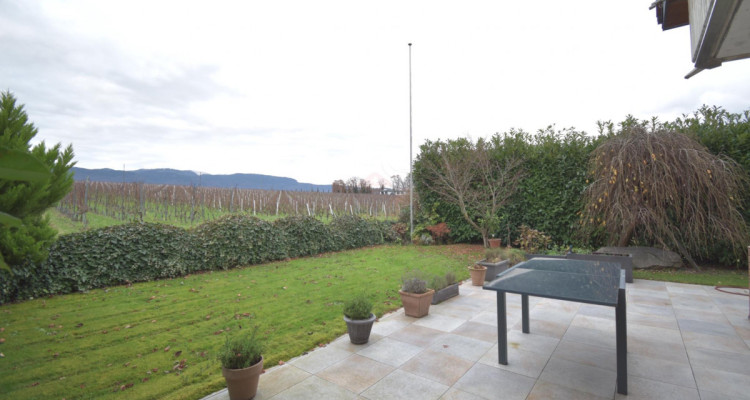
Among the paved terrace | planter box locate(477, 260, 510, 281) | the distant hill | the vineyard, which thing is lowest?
the paved terrace

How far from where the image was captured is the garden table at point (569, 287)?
290cm

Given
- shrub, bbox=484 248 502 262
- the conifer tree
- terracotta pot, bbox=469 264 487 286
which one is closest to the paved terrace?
terracotta pot, bbox=469 264 487 286

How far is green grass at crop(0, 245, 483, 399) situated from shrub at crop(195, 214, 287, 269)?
54cm

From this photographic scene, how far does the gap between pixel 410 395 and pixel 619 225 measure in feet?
23.1

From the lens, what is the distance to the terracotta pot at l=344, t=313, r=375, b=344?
3.88 m

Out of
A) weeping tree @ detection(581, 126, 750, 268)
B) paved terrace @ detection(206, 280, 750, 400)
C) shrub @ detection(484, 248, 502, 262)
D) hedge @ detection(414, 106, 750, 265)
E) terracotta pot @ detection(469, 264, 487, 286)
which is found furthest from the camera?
hedge @ detection(414, 106, 750, 265)

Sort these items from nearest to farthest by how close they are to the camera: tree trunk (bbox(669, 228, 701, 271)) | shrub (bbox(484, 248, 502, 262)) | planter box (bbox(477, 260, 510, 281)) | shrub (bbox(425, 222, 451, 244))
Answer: planter box (bbox(477, 260, 510, 281)), shrub (bbox(484, 248, 502, 262)), tree trunk (bbox(669, 228, 701, 271)), shrub (bbox(425, 222, 451, 244))

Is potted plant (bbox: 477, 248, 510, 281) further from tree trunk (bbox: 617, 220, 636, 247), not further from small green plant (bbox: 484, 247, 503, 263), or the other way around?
tree trunk (bbox: 617, 220, 636, 247)

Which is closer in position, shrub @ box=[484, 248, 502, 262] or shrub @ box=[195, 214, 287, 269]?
shrub @ box=[484, 248, 502, 262]

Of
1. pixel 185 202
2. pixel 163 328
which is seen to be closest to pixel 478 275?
pixel 163 328

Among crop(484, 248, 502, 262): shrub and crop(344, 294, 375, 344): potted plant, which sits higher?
crop(484, 248, 502, 262): shrub

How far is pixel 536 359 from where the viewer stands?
3.57 metres

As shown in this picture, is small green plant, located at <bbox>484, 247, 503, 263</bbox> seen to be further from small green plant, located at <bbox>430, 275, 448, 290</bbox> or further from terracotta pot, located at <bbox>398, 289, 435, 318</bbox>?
terracotta pot, located at <bbox>398, 289, 435, 318</bbox>

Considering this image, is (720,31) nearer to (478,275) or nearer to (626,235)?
(478,275)
